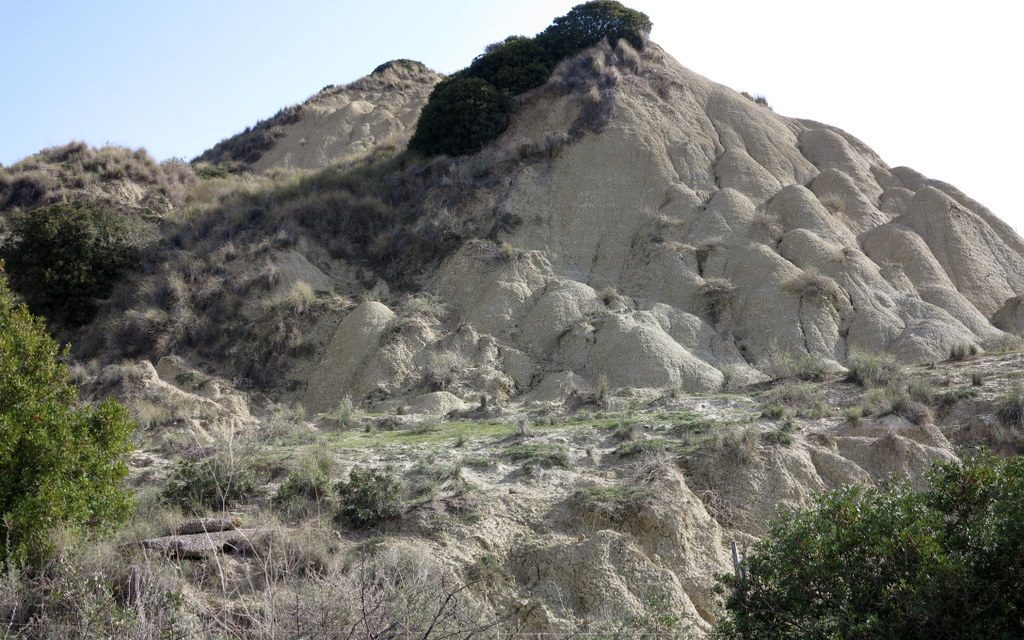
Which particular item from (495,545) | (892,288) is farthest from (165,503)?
(892,288)

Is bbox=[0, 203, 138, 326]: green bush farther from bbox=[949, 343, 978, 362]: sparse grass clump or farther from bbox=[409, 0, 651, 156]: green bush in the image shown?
bbox=[949, 343, 978, 362]: sparse grass clump

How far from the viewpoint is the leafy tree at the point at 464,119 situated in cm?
3055

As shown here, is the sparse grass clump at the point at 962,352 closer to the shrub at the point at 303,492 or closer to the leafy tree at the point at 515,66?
the shrub at the point at 303,492

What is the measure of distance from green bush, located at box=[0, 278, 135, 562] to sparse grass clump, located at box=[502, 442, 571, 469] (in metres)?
5.49

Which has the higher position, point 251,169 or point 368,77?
point 368,77

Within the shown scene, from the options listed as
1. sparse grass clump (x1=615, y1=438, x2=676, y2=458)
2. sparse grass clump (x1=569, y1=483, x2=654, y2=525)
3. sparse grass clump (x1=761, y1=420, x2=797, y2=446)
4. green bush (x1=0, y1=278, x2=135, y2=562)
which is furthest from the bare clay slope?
green bush (x1=0, y1=278, x2=135, y2=562)

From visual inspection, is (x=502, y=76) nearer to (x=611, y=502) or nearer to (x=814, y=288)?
(x=814, y=288)

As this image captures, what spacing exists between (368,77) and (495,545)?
43700 mm

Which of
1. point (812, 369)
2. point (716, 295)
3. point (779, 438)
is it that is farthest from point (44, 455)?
point (716, 295)

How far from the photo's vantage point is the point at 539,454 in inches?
529

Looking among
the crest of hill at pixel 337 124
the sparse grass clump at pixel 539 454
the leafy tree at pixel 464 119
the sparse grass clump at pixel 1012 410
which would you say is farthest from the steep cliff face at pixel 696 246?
the crest of hill at pixel 337 124

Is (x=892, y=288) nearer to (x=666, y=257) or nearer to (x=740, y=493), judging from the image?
(x=666, y=257)

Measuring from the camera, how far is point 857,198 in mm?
27984

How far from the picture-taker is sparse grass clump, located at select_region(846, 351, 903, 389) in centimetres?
1700
